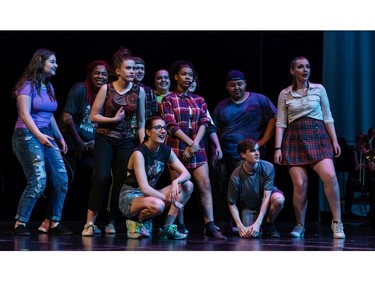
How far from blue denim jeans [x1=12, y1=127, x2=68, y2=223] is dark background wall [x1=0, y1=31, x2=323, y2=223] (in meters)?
2.16

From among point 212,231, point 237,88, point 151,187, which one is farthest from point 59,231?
point 237,88

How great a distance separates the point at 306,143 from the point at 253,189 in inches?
21.0

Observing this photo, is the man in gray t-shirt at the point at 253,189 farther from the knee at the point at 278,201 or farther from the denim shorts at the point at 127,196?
the denim shorts at the point at 127,196

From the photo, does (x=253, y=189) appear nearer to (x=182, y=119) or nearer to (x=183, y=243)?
(x=182, y=119)

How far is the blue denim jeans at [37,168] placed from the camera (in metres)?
6.53

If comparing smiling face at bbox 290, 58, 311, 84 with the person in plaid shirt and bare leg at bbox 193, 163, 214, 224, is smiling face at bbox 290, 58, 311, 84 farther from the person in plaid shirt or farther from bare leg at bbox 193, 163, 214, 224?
bare leg at bbox 193, 163, 214, 224

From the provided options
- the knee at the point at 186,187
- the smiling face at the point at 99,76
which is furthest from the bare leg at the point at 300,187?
the smiling face at the point at 99,76

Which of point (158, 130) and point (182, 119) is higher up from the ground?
point (182, 119)

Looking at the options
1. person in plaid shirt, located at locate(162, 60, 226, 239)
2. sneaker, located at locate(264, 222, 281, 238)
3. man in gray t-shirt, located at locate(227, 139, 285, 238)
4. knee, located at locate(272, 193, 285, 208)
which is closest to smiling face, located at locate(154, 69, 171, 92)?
person in plaid shirt, located at locate(162, 60, 226, 239)

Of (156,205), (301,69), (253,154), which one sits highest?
(301,69)

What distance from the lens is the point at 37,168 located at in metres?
6.52

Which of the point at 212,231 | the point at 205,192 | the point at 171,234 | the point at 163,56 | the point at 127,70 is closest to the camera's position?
the point at 171,234

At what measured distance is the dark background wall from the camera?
8.84m
